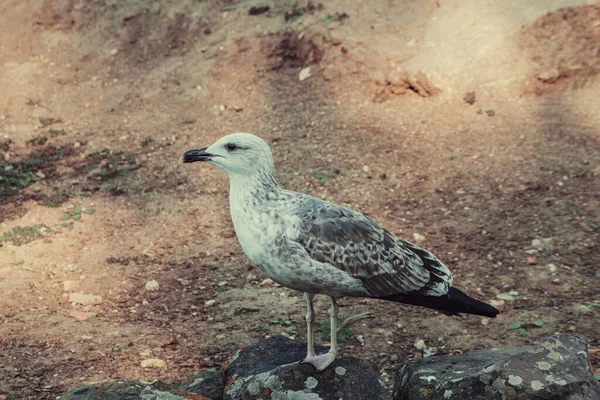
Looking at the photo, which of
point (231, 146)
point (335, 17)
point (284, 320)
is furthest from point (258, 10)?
point (231, 146)

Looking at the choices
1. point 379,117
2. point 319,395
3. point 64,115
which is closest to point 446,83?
point 379,117

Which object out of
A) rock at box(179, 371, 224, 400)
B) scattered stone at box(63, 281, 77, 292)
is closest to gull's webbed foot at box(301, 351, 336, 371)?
rock at box(179, 371, 224, 400)

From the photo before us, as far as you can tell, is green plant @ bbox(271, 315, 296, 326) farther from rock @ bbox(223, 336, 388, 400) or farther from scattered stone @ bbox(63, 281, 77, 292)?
scattered stone @ bbox(63, 281, 77, 292)

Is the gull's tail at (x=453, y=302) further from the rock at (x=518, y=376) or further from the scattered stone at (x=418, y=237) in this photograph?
the scattered stone at (x=418, y=237)

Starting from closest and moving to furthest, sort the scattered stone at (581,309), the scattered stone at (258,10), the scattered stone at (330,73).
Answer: the scattered stone at (581,309) → the scattered stone at (330,73) → the scattered stone at (258,10)

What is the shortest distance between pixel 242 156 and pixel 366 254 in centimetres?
98

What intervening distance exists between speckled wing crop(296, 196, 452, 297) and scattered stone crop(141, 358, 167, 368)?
6.67 ft

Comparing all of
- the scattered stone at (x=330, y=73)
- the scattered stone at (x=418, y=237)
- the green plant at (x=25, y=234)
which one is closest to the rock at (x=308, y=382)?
the scattered stone at (x=418, y=237)

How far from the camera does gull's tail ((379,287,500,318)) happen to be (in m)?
4.18

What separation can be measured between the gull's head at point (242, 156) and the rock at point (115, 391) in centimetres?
139

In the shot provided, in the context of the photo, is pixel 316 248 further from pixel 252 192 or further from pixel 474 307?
pixel 474 307

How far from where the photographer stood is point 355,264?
13.6 feet

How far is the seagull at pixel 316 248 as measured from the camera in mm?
3963

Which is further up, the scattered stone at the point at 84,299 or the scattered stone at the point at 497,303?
the scattered stone at the point at 84,299
